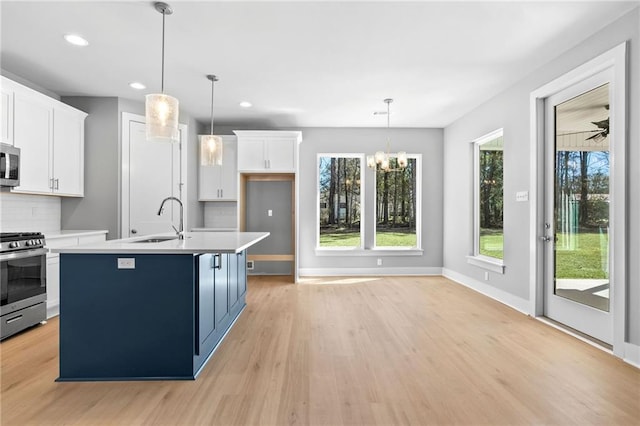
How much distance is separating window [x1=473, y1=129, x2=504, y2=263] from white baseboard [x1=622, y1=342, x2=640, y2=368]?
206 centimetres

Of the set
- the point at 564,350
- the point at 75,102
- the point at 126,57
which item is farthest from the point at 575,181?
the point at 75,102

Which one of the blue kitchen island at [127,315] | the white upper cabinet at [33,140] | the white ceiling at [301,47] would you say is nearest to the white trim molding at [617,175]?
the white ceiling at [301,47]

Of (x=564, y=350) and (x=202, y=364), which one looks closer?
(x=202, y=364)

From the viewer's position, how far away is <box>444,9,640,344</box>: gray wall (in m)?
2.68

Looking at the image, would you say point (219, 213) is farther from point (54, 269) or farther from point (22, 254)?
point (22, 254)

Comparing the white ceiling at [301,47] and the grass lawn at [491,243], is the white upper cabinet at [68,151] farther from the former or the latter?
the grass lawn at [491,243]

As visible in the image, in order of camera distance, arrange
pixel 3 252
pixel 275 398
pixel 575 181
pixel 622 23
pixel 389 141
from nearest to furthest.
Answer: pixel 275 398
pixel 622 23
pixel 3 252
pixel 575 181
pixel 389 141

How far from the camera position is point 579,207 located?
335 centimetres

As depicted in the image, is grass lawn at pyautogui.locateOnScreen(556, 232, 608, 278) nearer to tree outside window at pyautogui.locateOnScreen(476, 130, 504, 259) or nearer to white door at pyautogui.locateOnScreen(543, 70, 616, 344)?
white door at pyautogui.locateOnScreen(543, 70, 616, 344)

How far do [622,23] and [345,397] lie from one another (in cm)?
355

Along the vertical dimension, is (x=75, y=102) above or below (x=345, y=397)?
above

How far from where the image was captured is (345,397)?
7.16 feet

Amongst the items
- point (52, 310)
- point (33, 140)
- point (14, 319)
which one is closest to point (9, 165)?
point (33, 140)

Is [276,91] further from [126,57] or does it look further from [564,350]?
[564,350]
